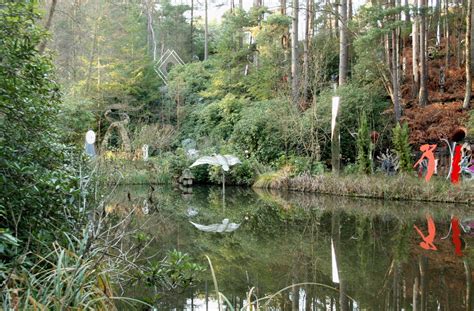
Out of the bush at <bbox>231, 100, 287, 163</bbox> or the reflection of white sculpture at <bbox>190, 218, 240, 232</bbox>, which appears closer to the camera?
the reflection of white sculpture at <bbox>190, 218, 240, 232</bbox>

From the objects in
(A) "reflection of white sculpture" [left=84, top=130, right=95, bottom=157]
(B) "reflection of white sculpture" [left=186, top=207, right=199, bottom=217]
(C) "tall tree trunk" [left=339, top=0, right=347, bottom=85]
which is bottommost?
(B) "reflection of white sculpture" [left=186, top=207, right=199, bottom=217]

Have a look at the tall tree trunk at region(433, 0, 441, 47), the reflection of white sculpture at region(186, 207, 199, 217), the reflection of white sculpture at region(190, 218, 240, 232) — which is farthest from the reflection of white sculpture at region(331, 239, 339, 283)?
the tall tree trunk at region(433, 0, 441, 47)

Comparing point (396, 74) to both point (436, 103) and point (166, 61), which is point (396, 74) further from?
point (166, 61)

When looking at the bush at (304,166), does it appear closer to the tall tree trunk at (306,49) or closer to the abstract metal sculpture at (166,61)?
the tall tree trunk at (306,49)

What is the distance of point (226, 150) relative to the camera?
17016 mm

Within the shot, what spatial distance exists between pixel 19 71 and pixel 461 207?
31.8 feet

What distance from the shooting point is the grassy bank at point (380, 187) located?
431 inches

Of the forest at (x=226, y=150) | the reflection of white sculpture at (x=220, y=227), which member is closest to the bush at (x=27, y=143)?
the forest at (x=226, y=150)

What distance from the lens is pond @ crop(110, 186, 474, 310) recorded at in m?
4.31

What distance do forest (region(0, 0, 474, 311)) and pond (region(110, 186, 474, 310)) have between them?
47 millimetres

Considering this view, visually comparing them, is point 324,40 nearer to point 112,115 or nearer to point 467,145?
point 467,145

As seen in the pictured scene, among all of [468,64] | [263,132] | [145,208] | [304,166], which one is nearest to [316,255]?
[145,208]

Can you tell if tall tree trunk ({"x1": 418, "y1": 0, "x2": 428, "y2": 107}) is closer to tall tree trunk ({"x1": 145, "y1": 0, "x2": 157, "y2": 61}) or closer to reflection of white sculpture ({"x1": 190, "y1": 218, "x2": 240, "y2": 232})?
reflection of white sculpture ({"x1": 190, "y1": 218, "x2": 240, "y2": 232})

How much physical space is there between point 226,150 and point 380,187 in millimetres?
6439
